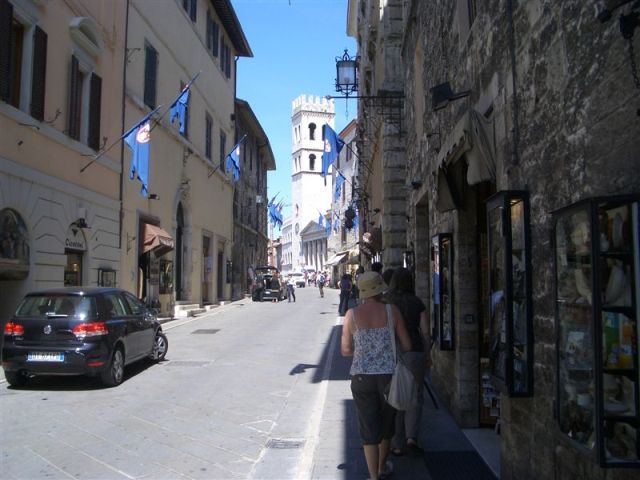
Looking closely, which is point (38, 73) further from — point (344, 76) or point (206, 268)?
point (206, 268)

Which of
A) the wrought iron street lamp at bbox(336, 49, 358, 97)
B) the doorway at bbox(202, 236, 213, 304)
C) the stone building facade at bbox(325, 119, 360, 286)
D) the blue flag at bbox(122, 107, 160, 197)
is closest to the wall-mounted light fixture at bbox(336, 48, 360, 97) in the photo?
the wrought iron street lamp at bbox(336, 49, 358, 97)

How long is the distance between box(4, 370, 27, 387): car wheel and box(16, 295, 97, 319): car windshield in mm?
916

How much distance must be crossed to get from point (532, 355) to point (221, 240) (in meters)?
28.6

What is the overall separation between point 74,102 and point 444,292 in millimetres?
10847

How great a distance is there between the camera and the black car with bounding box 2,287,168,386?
29.7 ft

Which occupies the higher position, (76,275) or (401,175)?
(401,175)

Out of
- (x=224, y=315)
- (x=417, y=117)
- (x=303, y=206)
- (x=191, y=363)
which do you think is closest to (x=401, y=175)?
(x=417, y=117)

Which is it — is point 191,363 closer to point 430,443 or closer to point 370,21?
point 430,443

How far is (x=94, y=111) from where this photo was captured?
615 inches

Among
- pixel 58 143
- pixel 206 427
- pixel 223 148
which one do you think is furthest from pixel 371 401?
pixel 223 148

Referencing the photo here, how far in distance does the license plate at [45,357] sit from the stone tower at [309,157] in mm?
85385

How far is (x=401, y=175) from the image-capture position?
1681 centimetres

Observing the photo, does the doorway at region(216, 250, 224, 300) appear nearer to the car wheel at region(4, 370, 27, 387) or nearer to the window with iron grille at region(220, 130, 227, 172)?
the window with iron grille at region(220, 130, 227, 172)

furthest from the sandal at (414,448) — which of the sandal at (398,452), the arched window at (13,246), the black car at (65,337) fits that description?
the arched window at (13,246)
